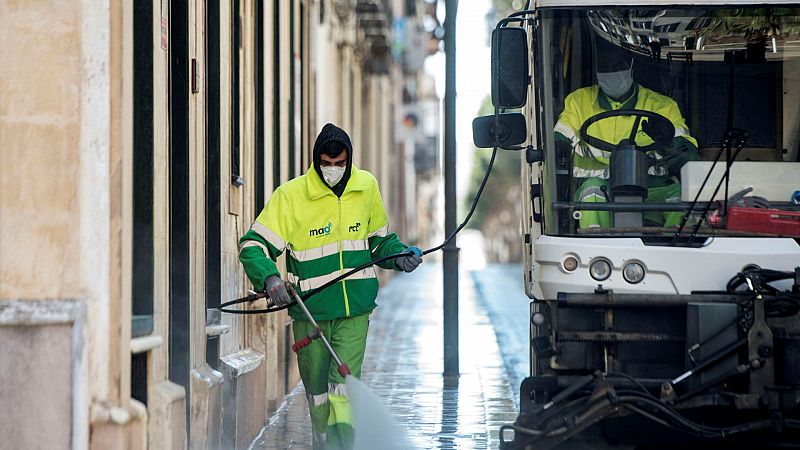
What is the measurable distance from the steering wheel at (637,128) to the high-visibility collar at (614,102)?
0.02m

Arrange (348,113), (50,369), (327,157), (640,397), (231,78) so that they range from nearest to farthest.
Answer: (50,369) < (640,397) < (327,157) < (231,78) < (348,113)

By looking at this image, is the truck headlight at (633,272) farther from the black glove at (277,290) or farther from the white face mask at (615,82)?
the black glove at (277,290)

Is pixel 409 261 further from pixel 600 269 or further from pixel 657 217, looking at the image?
pixel 657 217

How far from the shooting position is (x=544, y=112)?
8.20 m

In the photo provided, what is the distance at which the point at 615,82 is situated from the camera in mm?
8219

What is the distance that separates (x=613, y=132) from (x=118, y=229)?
3.01 metres

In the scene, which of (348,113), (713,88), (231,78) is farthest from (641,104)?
(348,113)

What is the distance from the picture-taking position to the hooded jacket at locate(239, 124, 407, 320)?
798 cm

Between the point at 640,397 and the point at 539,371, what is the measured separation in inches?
45.0

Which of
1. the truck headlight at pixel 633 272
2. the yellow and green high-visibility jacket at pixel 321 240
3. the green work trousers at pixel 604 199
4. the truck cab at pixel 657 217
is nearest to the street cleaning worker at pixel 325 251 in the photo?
the yellow and green high-visibility jacket at pixel 321 240

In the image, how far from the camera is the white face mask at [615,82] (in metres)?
8.21

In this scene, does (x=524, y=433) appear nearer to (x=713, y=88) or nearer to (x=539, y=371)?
(x=539, y=371)

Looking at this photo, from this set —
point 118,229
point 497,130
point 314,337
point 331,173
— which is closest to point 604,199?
point 497,130

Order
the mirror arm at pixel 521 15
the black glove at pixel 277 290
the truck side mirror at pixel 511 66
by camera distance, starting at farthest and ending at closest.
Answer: the mirror arm at pixel 521 15 < the truck side mirror at pixel 511 66 < the black glove at pixel 277 290
